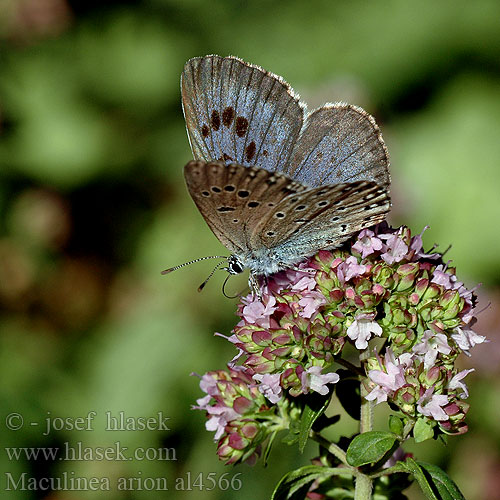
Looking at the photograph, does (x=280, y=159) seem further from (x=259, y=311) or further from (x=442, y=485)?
(x=442, y=485)

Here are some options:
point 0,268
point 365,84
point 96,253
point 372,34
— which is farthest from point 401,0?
point 0,268

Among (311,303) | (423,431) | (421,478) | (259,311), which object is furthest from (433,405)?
(259,311)

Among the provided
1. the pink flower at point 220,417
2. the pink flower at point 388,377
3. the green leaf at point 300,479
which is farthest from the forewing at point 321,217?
the green leaf at point 300,479

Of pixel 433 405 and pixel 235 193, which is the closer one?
pixel 433 405

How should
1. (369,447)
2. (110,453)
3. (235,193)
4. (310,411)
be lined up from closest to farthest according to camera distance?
(369,447), (310,411), (235,193), (110,453)

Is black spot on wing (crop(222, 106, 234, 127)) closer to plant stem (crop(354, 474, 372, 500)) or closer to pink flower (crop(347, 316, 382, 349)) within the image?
pink flower (crop(347, 316, 382, 349))

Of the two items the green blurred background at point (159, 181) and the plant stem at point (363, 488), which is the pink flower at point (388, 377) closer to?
the plant stem at point (363, 488)
